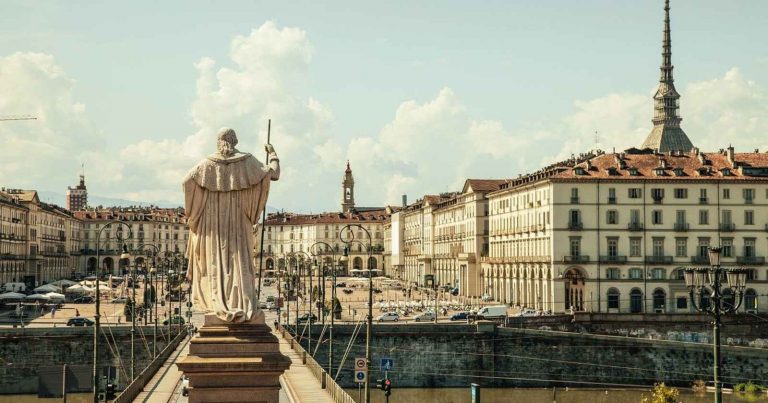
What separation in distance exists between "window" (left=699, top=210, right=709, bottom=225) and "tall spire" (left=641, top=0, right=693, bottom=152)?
80.1 m

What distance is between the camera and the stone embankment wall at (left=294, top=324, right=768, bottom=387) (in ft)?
286

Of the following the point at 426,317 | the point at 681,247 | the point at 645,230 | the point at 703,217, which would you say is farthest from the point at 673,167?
the point at 426,317

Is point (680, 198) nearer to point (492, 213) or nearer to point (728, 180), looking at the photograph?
point (728, 180)

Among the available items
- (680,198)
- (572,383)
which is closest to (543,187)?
(680,198)

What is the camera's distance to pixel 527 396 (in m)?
83.9

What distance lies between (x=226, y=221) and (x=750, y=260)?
90720mm

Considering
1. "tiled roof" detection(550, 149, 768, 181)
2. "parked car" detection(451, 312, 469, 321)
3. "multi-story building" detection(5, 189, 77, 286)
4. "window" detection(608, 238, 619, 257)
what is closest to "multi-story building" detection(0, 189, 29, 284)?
"multi-story building" detection(5, 189, 77, 286)

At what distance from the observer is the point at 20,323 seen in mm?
92688

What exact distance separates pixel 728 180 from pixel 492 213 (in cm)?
3501

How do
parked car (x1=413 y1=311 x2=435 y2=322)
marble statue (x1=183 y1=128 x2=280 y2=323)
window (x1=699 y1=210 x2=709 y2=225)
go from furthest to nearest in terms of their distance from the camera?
window (x1=699 y1=210 x2=709 y2=225)
parked car (x1=413 y1=311 x2=435 y2=322)
marble statue (x1=183 y1=128 x2=280 y2=323)

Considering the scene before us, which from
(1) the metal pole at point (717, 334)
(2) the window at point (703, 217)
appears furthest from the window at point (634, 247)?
(1) the metal pole at point (717, 334)

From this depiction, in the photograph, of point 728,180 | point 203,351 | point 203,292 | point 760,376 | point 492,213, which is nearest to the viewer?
point 203,351

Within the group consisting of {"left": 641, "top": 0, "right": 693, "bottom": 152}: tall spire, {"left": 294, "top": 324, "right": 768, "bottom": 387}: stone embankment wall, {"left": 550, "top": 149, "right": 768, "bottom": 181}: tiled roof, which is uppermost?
{"left": 641, "top": 0, "right": 693, "bottom": 152}: tall spire

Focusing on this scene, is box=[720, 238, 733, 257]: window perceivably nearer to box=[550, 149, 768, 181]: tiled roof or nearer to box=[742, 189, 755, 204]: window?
box=[742, 189, 755, 204]: window
